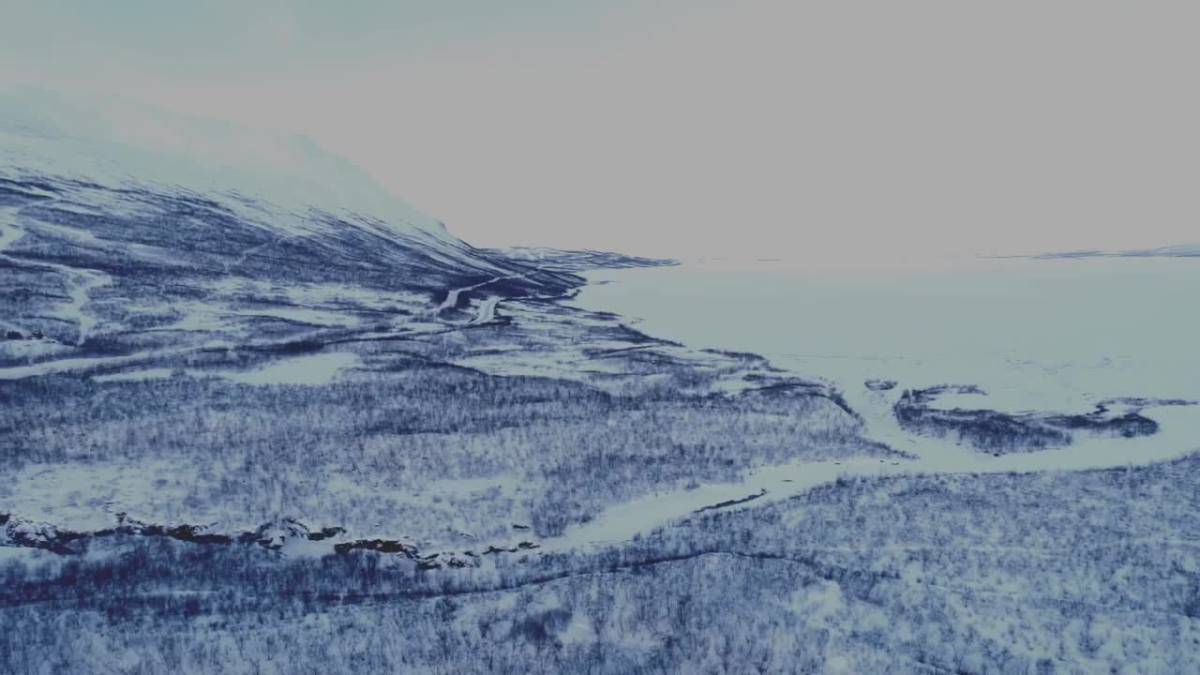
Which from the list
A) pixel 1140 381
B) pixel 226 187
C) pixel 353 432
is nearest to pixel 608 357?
pixel 353 432

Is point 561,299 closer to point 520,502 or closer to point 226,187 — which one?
point 520,502

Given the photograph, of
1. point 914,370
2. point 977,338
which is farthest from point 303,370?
point 977,338

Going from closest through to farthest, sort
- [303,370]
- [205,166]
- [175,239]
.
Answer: [303,370]
[175,239]
[205,166]

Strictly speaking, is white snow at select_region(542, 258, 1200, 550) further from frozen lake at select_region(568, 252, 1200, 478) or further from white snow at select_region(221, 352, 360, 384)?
white snow at select_region(221, 352, 360, 384)

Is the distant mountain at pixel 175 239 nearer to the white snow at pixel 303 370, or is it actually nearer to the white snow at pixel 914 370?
the white snow at pixel 303 370

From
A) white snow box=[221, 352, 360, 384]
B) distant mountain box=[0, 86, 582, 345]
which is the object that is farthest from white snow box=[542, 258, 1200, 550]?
distant mountain box=[0, 86, 582, 345]

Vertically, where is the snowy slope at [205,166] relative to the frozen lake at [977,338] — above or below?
above

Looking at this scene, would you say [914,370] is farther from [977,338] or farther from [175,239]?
[175,239]

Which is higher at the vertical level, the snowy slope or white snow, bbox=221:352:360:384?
the snowy slope

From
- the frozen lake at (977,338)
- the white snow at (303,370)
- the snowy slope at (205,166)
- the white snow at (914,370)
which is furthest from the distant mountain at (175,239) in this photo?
the white snow at (914,370)

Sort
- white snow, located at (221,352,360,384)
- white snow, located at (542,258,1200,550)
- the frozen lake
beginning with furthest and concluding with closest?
white snow, located at (221,352,360,384) → the frozen lake → white snow, located at (542,258,1200,550)

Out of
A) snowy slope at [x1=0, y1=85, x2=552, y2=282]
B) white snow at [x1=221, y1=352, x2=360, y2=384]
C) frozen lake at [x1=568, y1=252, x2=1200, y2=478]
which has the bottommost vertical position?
white snow at [x1=221, y1=352, x2=360, y2=384]

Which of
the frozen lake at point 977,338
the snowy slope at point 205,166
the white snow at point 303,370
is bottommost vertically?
the white snow at point 303,370
